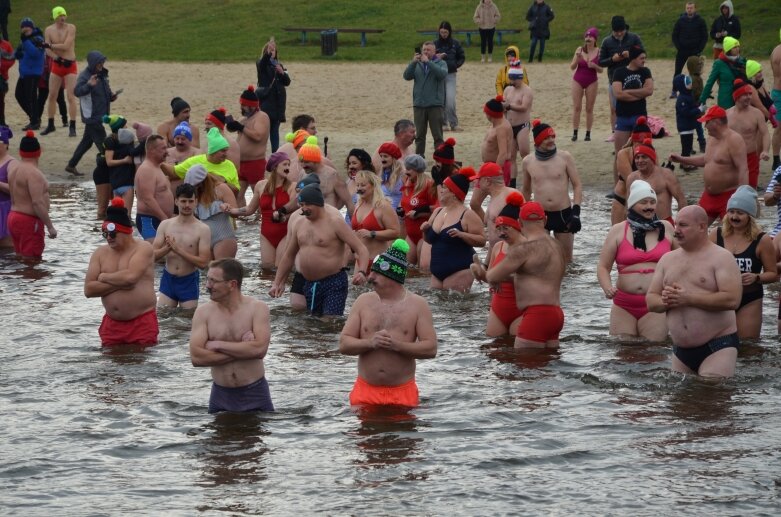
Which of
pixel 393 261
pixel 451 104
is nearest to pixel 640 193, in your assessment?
pixel 393 261

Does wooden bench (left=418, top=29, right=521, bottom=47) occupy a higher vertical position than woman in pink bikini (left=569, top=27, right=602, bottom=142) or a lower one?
higher

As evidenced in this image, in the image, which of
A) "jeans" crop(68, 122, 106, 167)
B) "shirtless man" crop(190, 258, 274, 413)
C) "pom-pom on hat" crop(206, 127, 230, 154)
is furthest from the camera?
"jeans" crop(68, 122, 106, 167)

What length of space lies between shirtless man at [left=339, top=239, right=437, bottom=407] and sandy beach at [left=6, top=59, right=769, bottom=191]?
11641mm

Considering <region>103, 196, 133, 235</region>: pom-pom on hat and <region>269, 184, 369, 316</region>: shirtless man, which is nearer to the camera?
<region>103, 196, 133, 235</region>: pom-pom on hat

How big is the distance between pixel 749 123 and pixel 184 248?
7.97m

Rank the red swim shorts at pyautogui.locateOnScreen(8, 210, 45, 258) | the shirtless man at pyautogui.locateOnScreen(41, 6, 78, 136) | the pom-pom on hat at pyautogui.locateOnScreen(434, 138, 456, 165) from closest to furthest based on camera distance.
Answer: the pom-pom on hat at pyautogui.locateOnScreen(434, 138, 456, 165)
the red swim shorts at pyautogui.locateOnScreen(8, 210, 45, 258)
the shirtless man at pyautogui.locateOnScreen(41, 6, 78, 136)

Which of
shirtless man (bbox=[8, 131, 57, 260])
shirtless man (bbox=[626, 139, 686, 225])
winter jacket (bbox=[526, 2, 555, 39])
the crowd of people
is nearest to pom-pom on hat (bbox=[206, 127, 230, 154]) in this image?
the crowd of people

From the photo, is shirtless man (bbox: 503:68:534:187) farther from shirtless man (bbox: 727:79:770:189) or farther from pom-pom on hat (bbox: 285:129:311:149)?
pom-pom on hat (bbox: 285:129:311:149)

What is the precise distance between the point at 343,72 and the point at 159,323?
21.2 m

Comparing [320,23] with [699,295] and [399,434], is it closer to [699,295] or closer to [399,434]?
[699,295]

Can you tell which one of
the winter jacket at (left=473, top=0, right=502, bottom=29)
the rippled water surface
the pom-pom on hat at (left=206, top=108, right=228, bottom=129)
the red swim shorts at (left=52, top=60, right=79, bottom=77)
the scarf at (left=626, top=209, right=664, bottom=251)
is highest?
the winter jacket at (left=473, top=0, right=502, bottom=29)

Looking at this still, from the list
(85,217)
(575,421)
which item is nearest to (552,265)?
(575,421)

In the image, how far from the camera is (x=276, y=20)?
138 feet

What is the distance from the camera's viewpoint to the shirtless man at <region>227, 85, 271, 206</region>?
60.3 feet
